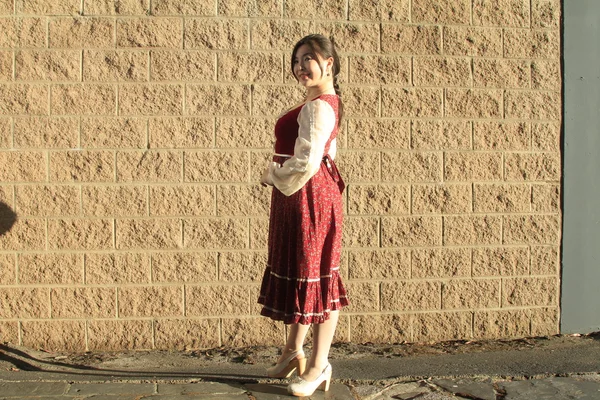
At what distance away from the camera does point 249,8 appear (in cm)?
505

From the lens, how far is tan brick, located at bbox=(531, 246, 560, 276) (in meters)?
5.38

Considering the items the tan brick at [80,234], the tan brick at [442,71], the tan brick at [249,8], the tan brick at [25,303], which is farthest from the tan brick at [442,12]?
the tan brick at [25,303]

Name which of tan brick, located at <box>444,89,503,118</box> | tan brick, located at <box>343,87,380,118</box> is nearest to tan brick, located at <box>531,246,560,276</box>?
tan brick, located at <box>444,89,503,118</box>

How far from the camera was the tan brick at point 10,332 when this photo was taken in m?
4.98

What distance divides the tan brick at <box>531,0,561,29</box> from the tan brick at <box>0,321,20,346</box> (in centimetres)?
390

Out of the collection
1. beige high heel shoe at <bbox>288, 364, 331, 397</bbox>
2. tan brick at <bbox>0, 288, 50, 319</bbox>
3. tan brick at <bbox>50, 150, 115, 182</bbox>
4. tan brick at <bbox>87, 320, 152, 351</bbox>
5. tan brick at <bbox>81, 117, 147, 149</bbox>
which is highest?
tan brick at <bbox>81, 117, 147, 149</bbox>

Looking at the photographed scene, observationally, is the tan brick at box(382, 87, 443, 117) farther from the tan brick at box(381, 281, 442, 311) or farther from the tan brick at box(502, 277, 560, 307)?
the tan brick at box(502, 277, 560, 307)

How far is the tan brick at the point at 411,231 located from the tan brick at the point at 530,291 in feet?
1.93

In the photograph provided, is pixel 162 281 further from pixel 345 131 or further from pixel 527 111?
pixel 527 111

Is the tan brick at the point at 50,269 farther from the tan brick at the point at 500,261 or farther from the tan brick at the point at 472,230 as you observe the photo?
the tan brick at the point at 500,261

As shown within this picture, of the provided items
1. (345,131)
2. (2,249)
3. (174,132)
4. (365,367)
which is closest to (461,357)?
(365,367)

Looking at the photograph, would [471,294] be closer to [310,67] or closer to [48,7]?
[310,67]

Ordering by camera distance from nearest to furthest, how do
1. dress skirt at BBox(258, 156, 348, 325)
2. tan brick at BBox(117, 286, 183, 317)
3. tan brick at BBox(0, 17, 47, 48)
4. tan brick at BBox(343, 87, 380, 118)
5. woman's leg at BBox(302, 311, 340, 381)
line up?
dress skirt at BBox(258, 156, 348, 325) → woman's leg at BBox(302, 311, 340, 381) → tan brick at BBox(0, 17, 47, 48) → tan brick at BBox(117, 286, 183, 317) → tan brick at BBox(343, 87, 380, 118)

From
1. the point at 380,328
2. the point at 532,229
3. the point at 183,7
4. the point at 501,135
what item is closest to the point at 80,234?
the point at 183,7
